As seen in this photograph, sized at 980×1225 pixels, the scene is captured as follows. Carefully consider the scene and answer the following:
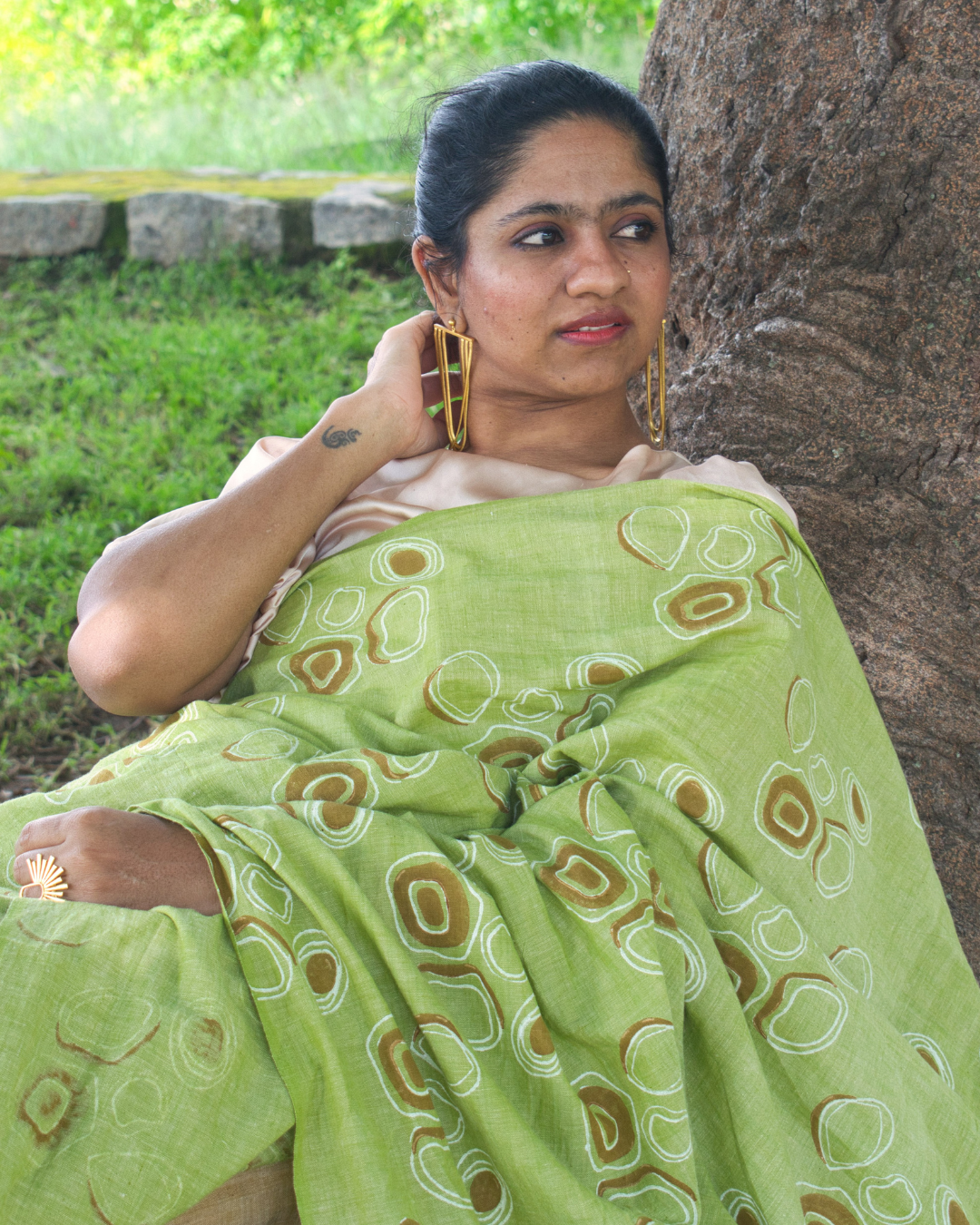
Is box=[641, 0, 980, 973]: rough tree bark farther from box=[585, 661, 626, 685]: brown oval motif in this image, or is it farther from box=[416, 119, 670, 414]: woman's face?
box=[585, 661, 626, 685]: brown oval motif

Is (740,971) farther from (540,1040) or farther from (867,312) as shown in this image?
(867,312)

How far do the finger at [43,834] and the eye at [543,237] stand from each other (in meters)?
1.30

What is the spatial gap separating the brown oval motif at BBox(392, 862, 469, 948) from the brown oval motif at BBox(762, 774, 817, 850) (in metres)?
0.52

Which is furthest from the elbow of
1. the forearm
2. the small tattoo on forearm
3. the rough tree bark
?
Answer: the rough tree bark

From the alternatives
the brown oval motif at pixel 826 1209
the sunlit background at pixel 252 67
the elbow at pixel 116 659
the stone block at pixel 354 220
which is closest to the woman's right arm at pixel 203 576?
the elbow at pixel 116 659

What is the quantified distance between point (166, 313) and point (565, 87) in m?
3.58

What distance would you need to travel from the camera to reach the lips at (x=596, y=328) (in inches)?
79.2

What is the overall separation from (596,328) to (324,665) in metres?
0.82

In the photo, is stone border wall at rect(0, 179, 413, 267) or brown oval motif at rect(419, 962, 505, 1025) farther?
stone border wall at rect(0, 179, 413, 267)

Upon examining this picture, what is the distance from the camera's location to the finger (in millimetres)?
1451

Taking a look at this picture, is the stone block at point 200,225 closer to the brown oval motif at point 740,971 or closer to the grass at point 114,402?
the grass at point 114,402

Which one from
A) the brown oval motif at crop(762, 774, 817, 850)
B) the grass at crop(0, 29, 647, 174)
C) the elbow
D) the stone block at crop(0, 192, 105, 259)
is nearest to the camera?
the brown oval motif at crop(762, 774, 817, 850)

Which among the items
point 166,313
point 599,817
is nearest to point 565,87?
point 599,817

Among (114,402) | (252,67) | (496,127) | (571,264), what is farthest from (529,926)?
(252,67)
